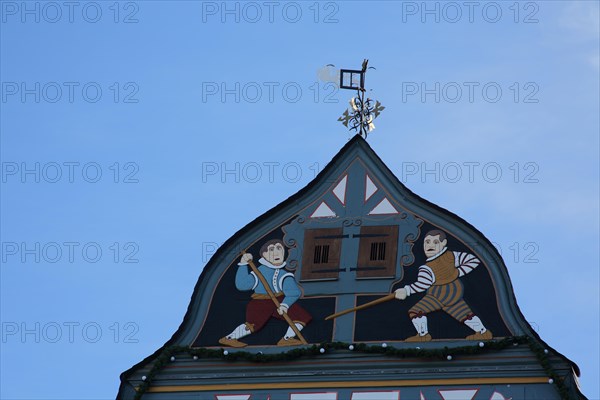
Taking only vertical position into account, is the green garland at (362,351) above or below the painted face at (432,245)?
below

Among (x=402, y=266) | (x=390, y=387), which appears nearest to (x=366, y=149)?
(x=402, y=266)

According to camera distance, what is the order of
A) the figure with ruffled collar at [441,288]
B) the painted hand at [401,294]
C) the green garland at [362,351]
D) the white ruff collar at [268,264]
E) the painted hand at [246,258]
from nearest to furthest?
the green garland at [362,351] → the figure with ruffled collar at [441,288] → the painted hand at [401,294] → the white ruff collar at [268,264] → the painted hand at [246,258]

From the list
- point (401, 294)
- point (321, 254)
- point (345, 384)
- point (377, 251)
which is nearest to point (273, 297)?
point (321, 254)

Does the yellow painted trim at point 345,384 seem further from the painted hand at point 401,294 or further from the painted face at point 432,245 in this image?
the painted face at point 432,245

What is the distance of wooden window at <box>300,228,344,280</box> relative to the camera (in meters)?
25.7

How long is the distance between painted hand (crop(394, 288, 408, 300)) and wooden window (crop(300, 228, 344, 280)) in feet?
3.15

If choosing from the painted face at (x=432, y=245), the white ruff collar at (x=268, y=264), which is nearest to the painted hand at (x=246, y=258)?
the white ruff collar at (x=268, y=264)

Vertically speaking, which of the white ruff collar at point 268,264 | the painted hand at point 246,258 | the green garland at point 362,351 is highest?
the painted hand at point 246,258

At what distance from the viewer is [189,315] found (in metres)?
25.7

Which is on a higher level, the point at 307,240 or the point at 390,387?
the point at 307,240

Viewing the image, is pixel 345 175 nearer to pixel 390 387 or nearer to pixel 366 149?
pixel 366 149

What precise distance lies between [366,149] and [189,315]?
3.75m

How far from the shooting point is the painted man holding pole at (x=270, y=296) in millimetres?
25297

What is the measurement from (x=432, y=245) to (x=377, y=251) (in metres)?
0.80
